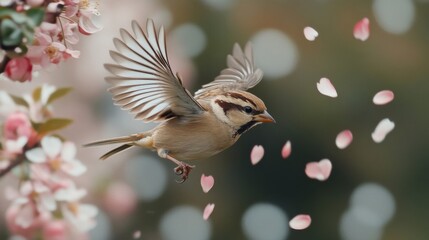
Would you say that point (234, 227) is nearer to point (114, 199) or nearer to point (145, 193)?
point (145, 193)

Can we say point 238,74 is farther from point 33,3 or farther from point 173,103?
point 33,3

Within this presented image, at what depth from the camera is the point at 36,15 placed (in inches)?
30.4

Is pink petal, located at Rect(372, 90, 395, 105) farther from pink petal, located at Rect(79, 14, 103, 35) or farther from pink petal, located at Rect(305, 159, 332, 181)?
pink petal, located at Rect(79, 14, 103, 35)

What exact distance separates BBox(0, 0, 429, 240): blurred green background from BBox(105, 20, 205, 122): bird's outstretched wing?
6.47 feet

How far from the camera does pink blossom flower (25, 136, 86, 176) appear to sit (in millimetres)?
1090

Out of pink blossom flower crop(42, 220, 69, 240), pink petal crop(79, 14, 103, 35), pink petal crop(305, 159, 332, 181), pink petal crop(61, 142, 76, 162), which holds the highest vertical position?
pink petal crop(79, 14, 103, 35)

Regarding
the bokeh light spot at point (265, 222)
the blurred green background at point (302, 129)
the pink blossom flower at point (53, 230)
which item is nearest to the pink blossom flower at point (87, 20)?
the pink blossom flower at point (53, 230)

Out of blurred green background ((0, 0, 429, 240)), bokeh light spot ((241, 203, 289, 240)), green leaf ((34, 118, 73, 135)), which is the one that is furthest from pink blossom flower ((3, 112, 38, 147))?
bokeh light spot ((241, 203, 289, 240))

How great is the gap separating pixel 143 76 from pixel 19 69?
13 cm

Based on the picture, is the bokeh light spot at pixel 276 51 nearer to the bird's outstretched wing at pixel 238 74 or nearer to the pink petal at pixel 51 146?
the bird's outstretched wing at pixel 238 74

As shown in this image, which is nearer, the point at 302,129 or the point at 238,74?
the point at 238,74

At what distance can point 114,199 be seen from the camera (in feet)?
8.06

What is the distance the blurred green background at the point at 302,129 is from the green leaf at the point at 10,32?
7.02 feet

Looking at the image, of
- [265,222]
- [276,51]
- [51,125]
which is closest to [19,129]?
[51,125]
